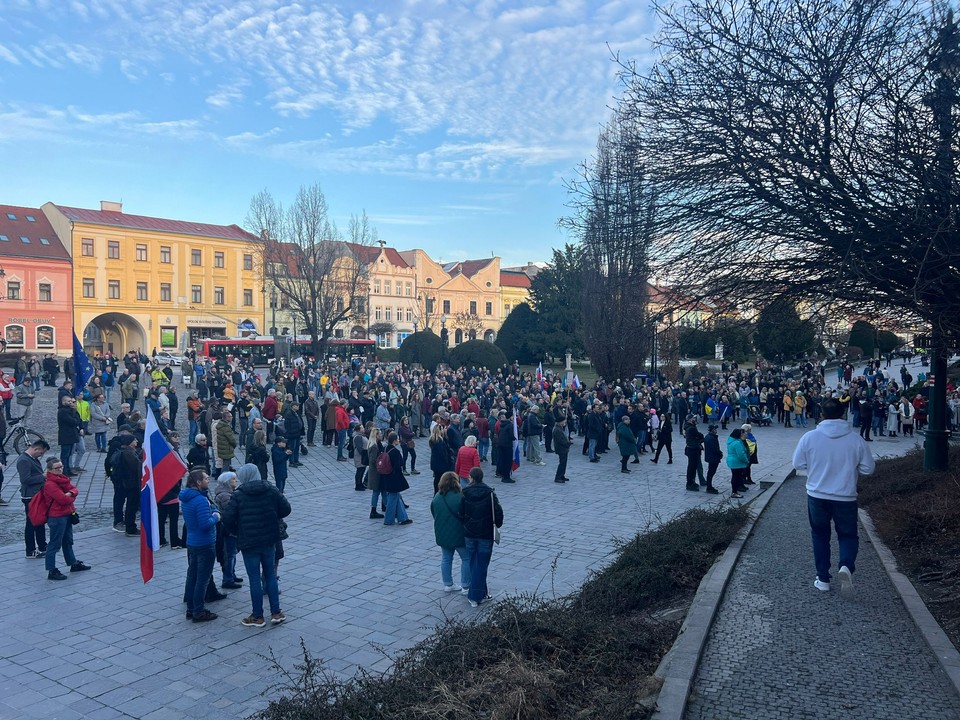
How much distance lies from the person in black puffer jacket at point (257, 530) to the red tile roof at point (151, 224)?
51.3 meters

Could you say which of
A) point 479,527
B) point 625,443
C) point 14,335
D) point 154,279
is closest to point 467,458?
point 479,527

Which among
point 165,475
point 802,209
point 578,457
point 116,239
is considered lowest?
point 578,457

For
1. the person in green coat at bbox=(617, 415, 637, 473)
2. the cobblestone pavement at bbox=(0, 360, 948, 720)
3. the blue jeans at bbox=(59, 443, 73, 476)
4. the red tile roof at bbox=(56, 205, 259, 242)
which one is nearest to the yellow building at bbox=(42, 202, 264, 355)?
the red tile roof at bbox=(56, 205, 259, 242)

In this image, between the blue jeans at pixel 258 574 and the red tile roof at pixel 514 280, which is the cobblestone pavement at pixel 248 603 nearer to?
the blue jeans at pixel 258 574

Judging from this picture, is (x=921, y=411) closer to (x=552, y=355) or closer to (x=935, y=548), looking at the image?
(x=935, y=548)

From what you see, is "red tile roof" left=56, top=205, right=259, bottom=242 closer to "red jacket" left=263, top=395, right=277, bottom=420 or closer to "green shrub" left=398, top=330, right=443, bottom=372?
"green shrub" left=398, top=330, right=443, bottom=372

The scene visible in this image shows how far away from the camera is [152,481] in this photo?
26.7 feet

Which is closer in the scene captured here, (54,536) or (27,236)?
(54,536)

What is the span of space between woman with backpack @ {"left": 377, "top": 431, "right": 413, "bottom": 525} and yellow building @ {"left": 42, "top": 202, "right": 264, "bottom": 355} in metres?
51.8

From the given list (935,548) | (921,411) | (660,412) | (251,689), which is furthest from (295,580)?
(921,411)

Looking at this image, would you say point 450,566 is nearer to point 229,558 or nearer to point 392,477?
point 229,558

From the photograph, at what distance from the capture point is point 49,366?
3400 cm

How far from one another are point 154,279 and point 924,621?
62.8 meters

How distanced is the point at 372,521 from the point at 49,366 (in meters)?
28.9
